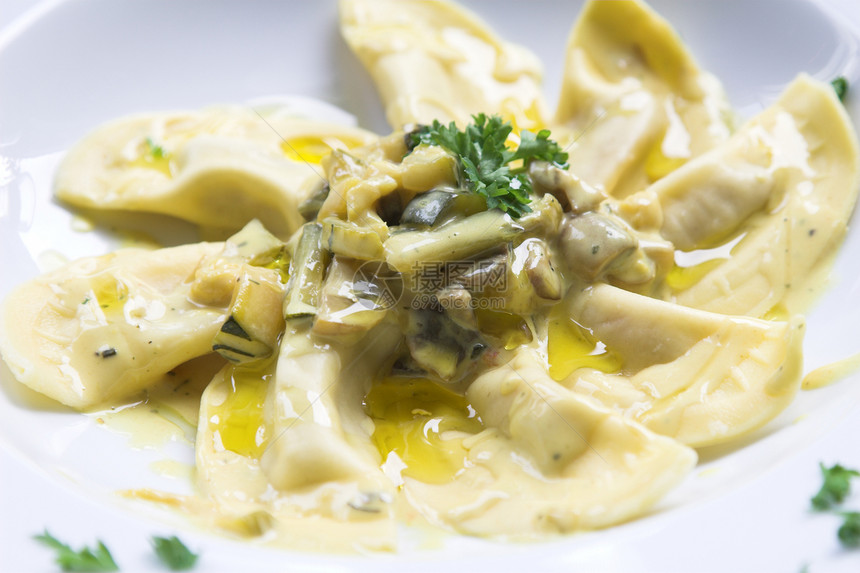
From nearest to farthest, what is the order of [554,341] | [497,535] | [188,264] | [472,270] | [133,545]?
[133,545], [497,535], [472,270], [554,341], [188,264]

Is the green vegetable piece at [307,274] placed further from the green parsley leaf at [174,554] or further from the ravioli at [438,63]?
the ravioli at [438,63]

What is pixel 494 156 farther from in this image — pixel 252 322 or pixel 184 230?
pixel 184 230

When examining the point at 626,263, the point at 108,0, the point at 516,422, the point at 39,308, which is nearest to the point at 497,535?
the point at 516,422

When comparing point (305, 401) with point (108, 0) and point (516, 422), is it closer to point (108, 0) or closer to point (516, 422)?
point (516, 422)

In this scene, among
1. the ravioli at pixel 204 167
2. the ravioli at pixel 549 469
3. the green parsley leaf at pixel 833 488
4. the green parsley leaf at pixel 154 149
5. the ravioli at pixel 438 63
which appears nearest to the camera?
the green parsley leaf at pixel 833 488

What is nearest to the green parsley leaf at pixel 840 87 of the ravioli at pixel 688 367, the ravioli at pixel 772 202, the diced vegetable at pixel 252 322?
the ravioli at pixel 772 202
